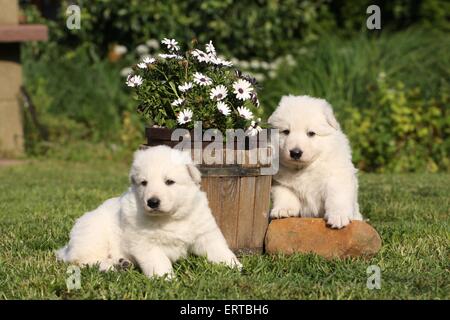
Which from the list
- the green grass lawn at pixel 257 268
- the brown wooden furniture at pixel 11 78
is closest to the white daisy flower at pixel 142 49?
the brown wooden furniture at pixel 11 78

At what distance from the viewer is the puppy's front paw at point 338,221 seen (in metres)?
4.86

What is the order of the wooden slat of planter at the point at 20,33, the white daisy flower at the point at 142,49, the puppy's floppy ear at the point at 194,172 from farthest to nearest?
the white daisy flower at the point at 142,49, the wooden slat of planter at the point at 20,33, the puppy's floppy ear at the point at 194,172

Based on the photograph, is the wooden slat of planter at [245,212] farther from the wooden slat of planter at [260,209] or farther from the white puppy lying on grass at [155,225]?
the white puppy lying on grass at [155,225]

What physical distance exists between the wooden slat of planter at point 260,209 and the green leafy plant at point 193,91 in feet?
1.16

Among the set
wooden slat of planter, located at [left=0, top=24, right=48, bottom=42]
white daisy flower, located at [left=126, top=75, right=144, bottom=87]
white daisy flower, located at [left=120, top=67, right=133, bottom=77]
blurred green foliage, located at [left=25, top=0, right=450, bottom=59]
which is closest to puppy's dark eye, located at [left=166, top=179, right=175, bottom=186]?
white daisy flower, located at [left=126, top=75, right=144, bottom=87]

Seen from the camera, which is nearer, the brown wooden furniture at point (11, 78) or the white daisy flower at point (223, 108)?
the white daisy flower at point (223, 108)

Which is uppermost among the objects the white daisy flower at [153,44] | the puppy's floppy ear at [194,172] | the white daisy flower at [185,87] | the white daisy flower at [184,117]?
the white daisy flower at [153,44]

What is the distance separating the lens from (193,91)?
4.91 m

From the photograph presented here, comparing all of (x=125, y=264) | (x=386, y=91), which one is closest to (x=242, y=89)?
(x=125, y=264)

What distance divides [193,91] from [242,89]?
305mm

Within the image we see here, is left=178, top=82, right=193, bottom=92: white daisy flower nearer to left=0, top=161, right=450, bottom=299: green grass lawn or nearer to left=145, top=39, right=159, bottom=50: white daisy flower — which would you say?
left=0, top=161, right=450, bottom=299: green grass lawn

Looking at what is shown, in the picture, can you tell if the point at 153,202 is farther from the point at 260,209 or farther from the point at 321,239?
the point at 321,239

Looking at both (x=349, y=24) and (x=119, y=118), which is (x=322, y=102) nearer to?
(x=119, y=118)

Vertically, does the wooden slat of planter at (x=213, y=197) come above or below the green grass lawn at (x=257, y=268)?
above
